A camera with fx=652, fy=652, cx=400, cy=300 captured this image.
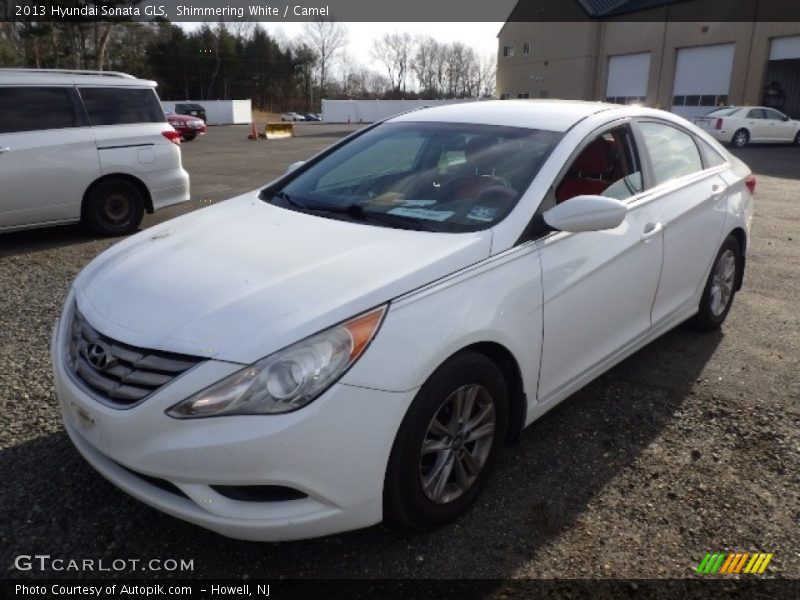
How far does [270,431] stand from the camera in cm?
201

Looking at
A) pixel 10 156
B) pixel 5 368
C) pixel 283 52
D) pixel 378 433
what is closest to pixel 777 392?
pixel 378 433

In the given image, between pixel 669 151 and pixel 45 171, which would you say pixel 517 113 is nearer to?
pixel 669 151

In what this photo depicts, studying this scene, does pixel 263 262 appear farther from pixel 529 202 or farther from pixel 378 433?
pixel 529 202

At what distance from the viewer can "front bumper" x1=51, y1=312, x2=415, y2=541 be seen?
6.65 ft

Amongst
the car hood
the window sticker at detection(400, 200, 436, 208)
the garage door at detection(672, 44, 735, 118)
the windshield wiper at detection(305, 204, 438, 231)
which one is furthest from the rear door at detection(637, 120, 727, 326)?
the garage door at detection(672, 44, 735, 118)

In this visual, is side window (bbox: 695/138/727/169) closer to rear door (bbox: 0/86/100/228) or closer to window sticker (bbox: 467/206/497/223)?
window sticker (bbox: 467/206/497/223)

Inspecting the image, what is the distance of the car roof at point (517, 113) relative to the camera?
334 centimetres

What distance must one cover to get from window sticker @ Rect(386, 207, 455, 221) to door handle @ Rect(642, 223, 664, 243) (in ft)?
3.79

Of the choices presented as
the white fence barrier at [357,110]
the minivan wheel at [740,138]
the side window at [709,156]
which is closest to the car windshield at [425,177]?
the side window at [709,156]

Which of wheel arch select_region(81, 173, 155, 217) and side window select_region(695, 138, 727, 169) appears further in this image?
wheel arch select_region(81, 173, 155, 217)

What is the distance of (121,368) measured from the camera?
220cm

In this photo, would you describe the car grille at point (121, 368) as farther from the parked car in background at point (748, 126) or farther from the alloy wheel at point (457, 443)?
the parked car in background at point (748, 126)

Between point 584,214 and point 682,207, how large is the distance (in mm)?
1351

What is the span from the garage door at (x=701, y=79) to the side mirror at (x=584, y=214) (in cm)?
3419
